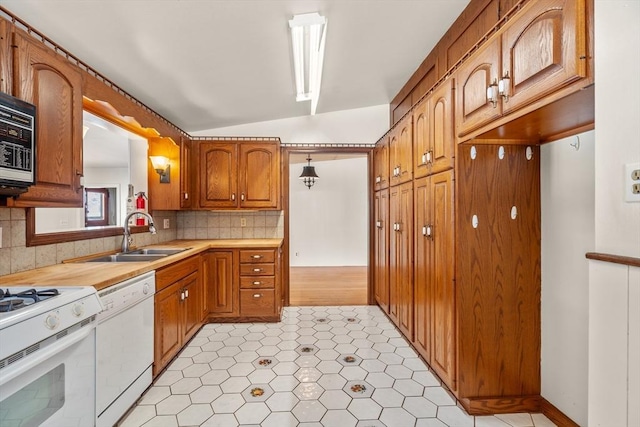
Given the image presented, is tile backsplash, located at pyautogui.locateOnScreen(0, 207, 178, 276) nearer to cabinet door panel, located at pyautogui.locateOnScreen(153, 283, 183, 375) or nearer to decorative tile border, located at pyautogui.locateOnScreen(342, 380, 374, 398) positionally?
cabinet door panel, located at pyautogui.locateOnScreen(153, 283, 183, 375)

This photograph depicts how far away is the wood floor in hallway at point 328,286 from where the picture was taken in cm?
418

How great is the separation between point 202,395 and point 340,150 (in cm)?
304

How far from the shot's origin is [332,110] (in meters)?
4.11

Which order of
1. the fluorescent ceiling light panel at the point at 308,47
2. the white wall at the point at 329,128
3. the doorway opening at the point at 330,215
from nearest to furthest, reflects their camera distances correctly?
the fluorescent ceiling light panel at the point at 308,47 < the white wall at the point at 329,128 < the doorway opening at the point at 330,215

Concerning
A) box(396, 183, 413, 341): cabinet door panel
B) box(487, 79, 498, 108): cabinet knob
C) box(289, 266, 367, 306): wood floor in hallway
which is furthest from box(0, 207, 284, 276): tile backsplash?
box(487, 79, 498, 108): cabinet knob

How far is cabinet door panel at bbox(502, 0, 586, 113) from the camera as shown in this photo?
0.99 metres

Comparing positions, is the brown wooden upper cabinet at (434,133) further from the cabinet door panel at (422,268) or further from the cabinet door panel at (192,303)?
the cabinet door panel at (192,303)

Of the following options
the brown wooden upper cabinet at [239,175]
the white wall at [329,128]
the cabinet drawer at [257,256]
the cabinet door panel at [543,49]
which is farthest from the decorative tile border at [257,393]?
the white wall at [329,128]

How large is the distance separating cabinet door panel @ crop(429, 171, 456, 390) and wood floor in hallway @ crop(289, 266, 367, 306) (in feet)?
6.53

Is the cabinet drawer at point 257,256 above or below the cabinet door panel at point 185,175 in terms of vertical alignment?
below

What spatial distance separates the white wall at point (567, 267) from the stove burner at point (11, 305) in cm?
256

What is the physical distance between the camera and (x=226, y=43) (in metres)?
2.21

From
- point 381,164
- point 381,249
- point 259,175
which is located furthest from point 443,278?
point 259,175

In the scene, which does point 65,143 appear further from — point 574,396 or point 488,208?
point 574,396
